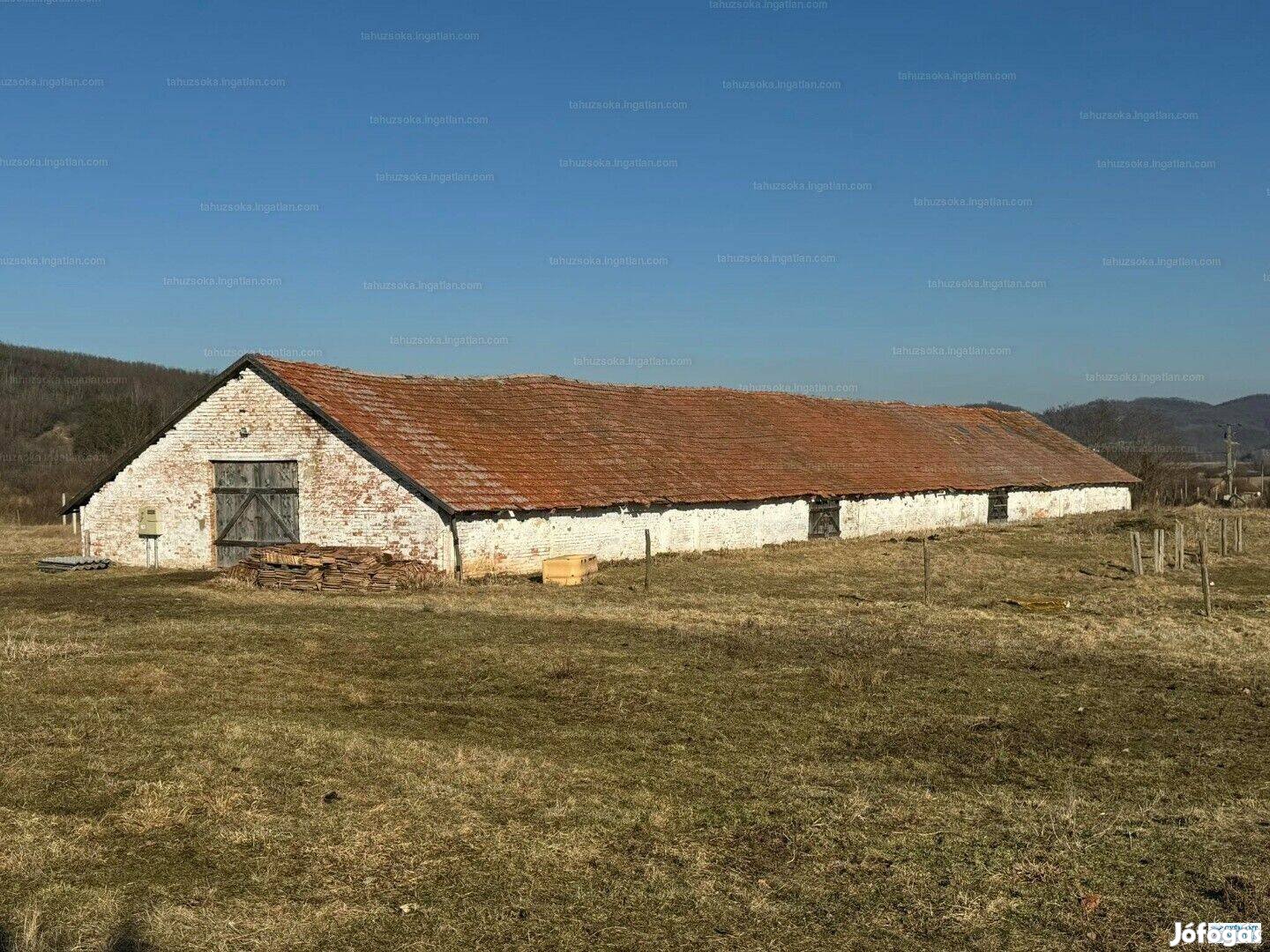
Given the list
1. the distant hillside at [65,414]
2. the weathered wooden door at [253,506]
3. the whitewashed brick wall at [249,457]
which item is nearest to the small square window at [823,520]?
the whitewashed brick wall at [249,457]

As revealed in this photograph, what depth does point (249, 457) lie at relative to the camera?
80.3ft

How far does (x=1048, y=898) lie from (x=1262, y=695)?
23.0 ft

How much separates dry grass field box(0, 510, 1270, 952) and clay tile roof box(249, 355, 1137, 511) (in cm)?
772

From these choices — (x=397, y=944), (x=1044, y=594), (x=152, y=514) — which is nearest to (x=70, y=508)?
(x=152, y=514)

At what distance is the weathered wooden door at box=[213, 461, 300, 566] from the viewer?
2402 cm

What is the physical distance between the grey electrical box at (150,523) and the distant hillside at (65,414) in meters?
22.2

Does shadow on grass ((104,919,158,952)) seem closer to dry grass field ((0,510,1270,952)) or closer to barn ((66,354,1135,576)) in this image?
dry grass field ((0,510,1270,952))

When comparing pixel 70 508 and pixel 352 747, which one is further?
pixel 70 508

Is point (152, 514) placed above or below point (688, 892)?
above

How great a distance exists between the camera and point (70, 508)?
26.5m

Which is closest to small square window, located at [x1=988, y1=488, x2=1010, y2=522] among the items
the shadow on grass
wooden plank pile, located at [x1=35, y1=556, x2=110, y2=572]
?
wooden plank pile, located at [x1=35, y1=556, x2=110, y2=572]

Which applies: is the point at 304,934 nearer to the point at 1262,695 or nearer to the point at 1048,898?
the point at 1048,898

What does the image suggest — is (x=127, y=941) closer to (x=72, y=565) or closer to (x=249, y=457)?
(x=249, y=457)

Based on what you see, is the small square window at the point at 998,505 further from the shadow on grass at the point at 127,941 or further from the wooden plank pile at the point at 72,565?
the shadow on grass at the point at 127,941
